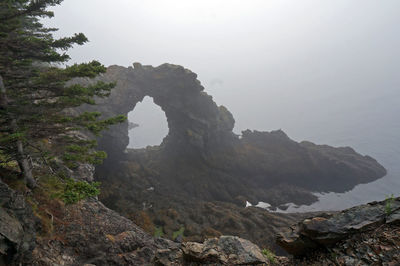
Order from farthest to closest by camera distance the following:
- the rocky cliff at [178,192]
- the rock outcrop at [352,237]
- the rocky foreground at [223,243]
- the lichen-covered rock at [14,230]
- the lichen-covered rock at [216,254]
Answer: the rocky cliff at [178,192], the lichen-covered rock at [216,254], the lichen-covered rock at [14,230], the rocky foreground at [223,243], the rock outcrop at [352,237]

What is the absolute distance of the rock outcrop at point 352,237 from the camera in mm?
4914

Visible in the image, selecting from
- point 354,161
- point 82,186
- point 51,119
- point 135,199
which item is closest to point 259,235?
point 135,199

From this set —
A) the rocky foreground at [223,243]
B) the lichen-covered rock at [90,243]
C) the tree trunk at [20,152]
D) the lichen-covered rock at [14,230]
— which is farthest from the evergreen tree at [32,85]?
the lichen-covered rock at [90,243]

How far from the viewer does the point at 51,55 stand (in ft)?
27.5

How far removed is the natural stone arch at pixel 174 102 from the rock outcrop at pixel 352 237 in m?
40.2

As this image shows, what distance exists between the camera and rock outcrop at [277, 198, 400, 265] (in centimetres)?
491

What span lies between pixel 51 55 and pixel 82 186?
6.48 m

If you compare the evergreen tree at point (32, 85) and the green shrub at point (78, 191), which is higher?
the evergreen tree at point (32, 85)

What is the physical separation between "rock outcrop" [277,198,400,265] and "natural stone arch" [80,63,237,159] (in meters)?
40.2

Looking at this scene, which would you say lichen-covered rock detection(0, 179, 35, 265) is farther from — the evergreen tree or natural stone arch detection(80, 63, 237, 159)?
natural stone arch detection(80, 63, 237, 159)

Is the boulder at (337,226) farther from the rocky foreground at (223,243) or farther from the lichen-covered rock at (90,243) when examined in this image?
the lichen-covered rock at (90,243)

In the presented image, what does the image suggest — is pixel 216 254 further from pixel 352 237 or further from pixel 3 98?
pixel 3 98

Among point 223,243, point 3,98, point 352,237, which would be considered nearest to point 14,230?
point 3,98

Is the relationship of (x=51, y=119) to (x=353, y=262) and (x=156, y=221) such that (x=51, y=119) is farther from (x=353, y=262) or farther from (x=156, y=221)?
(x=156, y=221)
